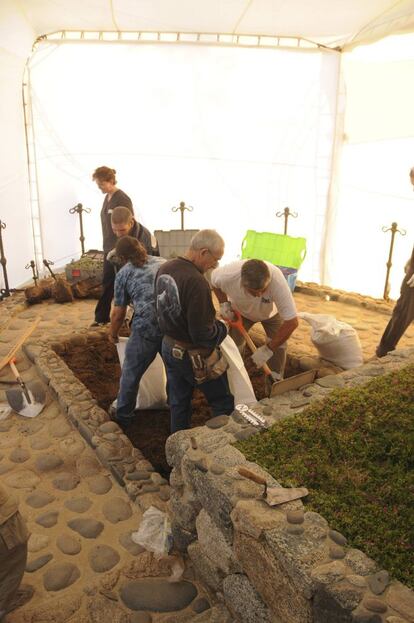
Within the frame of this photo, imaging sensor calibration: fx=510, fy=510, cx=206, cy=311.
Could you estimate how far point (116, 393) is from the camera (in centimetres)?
500

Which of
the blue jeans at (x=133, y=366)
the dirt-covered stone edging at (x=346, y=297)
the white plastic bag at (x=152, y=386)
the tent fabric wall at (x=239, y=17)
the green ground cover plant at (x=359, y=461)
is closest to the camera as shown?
the green ground cover plant at (x=359, y=461)

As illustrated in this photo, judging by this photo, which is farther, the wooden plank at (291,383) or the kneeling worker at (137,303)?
the kneeling worker at (137,303)

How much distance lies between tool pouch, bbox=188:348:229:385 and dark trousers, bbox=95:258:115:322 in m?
2.45

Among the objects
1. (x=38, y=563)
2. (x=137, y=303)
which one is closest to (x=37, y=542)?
(x=38, y=563)

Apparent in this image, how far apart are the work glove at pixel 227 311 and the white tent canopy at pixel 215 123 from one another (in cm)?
387

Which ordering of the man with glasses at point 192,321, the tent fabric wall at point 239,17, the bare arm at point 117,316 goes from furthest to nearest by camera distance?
the tent fabric wall at point 239,17, the bare arm at point 117,316, the man with glasses at point 192,321

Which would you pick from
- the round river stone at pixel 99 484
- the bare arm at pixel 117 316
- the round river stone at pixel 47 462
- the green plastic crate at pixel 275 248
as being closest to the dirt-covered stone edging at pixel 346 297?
the green plastic crate at pixel 275 248

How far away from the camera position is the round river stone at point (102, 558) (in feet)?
9.20

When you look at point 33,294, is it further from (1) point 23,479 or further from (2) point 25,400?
(1) point 23,479

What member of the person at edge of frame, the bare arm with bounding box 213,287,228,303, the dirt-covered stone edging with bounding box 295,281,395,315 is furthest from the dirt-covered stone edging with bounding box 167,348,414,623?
the dirt-covered stone edging with bounding box 295,281,395,315

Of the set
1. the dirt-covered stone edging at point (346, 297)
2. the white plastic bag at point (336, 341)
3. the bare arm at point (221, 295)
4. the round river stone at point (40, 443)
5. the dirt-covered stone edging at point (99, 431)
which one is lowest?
the round river stone at point (40, 443)

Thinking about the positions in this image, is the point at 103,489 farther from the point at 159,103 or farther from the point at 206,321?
the point at 159,103

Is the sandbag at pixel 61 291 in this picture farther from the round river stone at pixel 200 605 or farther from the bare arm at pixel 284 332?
the round river stone at pixel 200 605

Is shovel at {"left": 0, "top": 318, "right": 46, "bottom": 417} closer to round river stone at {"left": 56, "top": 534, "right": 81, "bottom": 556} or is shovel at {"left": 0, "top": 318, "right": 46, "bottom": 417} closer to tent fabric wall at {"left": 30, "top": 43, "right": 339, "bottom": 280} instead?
round river stone at {"left": 56, "top": 534, "right": 81, "bottom": 556}
